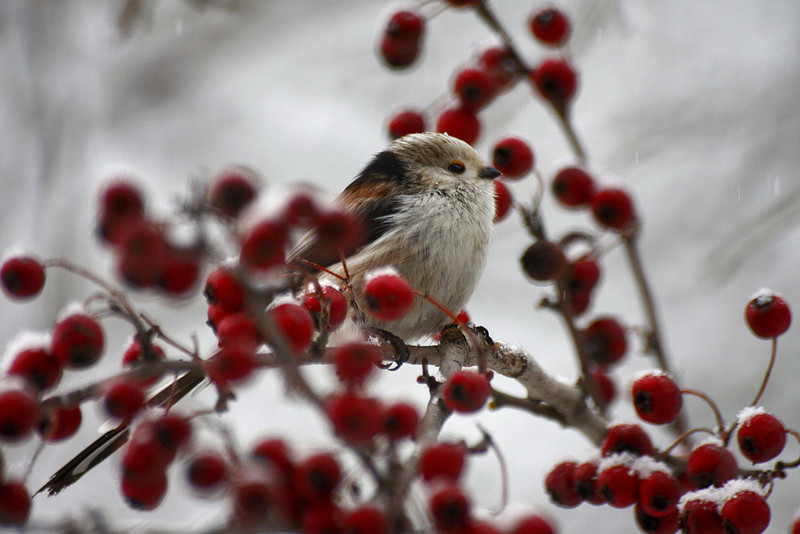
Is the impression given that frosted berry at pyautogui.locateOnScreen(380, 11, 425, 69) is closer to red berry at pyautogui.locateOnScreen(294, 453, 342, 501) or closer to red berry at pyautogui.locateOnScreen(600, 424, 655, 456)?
red berry at pyautogui.locateOnScreen(600, 424, 655, 456)

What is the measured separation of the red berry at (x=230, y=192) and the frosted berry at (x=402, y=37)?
1386mm

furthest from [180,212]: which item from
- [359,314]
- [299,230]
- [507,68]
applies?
[507,68]

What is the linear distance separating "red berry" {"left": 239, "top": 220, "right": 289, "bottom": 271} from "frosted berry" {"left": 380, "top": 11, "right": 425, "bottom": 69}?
56.2 inches

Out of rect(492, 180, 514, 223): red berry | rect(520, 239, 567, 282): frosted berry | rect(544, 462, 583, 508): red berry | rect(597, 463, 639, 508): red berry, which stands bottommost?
rect(544, 462, 583, 508): red berry

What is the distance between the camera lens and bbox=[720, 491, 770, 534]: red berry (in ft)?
4.50

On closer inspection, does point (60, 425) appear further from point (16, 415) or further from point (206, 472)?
point (206, 472)

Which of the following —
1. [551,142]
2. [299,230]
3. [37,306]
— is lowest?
[37,306]

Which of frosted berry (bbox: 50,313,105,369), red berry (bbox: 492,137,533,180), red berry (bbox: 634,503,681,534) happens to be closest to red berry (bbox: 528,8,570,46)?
red berry (bbox: 492,137,533,180)

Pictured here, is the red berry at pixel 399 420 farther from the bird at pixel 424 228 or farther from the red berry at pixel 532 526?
the bird at pixel 424 228

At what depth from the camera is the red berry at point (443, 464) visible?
103 centimetres

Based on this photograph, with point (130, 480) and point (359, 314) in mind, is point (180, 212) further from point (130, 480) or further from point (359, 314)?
point (359, 314)

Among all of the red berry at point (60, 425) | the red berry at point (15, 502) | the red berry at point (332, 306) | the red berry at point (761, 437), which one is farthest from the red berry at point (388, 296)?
the red berry at point (761, 437)

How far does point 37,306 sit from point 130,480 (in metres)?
3.93

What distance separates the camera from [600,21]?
11.2ft
